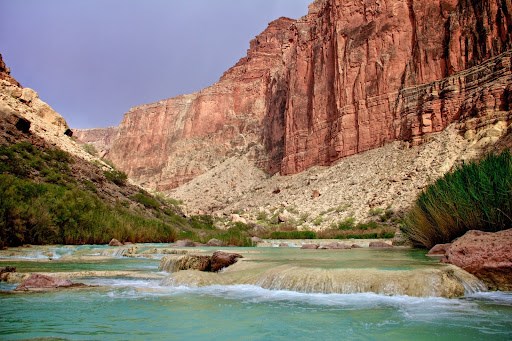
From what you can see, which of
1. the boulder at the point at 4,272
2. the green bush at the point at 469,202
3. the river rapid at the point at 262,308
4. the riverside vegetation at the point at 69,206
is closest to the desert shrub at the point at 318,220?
the riverside vegetation at the point at 69,206

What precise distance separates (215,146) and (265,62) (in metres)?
28.7

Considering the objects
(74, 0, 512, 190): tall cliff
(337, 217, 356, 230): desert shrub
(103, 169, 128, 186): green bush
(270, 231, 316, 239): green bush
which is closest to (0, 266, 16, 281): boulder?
(103, 169, 128, 186): green bush

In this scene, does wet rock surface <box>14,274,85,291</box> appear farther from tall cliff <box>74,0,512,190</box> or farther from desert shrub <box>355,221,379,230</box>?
tall cliff <box>74,0,512,190</box>

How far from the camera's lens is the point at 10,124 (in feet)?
91.8

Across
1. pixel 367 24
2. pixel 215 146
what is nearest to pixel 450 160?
pixel 367 24

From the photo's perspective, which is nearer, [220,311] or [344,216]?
[220,311]

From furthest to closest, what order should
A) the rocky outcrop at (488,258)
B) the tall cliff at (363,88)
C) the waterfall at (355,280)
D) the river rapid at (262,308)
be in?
1. the tall cliff at (363,88)
2. the rocky outcrop at (488,258)
3. the waterfall at (355,280)
4. the river rapid at (262,308)

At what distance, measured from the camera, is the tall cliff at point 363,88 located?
42156 mm

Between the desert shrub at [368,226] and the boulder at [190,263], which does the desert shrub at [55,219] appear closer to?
the boulder at [190,263]

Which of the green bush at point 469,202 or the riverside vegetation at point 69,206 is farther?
the riverside vegetation at point 69,206

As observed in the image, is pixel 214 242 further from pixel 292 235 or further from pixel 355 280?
pixel 355 280

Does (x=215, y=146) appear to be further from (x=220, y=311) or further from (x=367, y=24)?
(x=220, y=311)

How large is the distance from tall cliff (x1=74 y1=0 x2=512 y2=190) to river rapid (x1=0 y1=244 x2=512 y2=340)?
1321 inches

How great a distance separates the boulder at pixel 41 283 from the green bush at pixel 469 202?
1046cm
